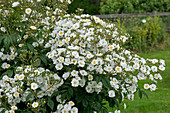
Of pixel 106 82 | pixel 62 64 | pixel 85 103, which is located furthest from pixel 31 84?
pixel 106 82

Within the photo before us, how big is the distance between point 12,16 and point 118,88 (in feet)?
4.02

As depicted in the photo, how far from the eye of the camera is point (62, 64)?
2.45 meters

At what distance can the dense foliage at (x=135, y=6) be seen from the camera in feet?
33.3

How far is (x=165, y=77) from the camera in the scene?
535 cm

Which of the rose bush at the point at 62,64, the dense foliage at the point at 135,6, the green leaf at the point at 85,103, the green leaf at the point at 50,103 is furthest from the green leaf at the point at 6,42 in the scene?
the dense foliage at the point at 135,6

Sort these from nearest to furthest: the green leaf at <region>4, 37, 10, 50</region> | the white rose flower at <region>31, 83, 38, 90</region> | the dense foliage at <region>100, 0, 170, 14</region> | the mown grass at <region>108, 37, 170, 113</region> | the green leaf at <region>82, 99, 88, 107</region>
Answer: the white rose flower at <region>31, 83, 38, 90</region> → the green leaf at <region>82, 99, 88, 107</region> → the green leaf at <region>4, 37, 10, 50</region> → the mown grass at <region>108, 37, 170, 113</region> → the dense foliage at <region>100, 0, 170, 14</region>

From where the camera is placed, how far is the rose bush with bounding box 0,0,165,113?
2.36 meters

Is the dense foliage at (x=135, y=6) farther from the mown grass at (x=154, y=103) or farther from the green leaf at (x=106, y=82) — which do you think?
the green leaf at (x=106, y=82)

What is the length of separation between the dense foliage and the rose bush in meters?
7.51

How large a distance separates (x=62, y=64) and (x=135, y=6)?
8.60 metres

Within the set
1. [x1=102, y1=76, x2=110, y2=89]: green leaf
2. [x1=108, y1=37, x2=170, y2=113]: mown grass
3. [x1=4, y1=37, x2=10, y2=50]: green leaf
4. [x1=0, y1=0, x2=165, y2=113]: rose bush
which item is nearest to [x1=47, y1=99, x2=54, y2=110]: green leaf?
[x1=0, y1=0, x2=165, y2=113]: rose bush

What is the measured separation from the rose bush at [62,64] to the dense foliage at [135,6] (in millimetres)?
7510

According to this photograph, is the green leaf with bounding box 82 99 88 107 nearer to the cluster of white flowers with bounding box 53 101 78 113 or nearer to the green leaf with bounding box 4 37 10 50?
the cluster of white flowers with bounding box 53 101 78 113

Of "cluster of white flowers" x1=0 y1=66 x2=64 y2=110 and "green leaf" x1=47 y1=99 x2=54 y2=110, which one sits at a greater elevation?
"cluster of white flowers" x1=0 y1=66 x2=64 y2=110
